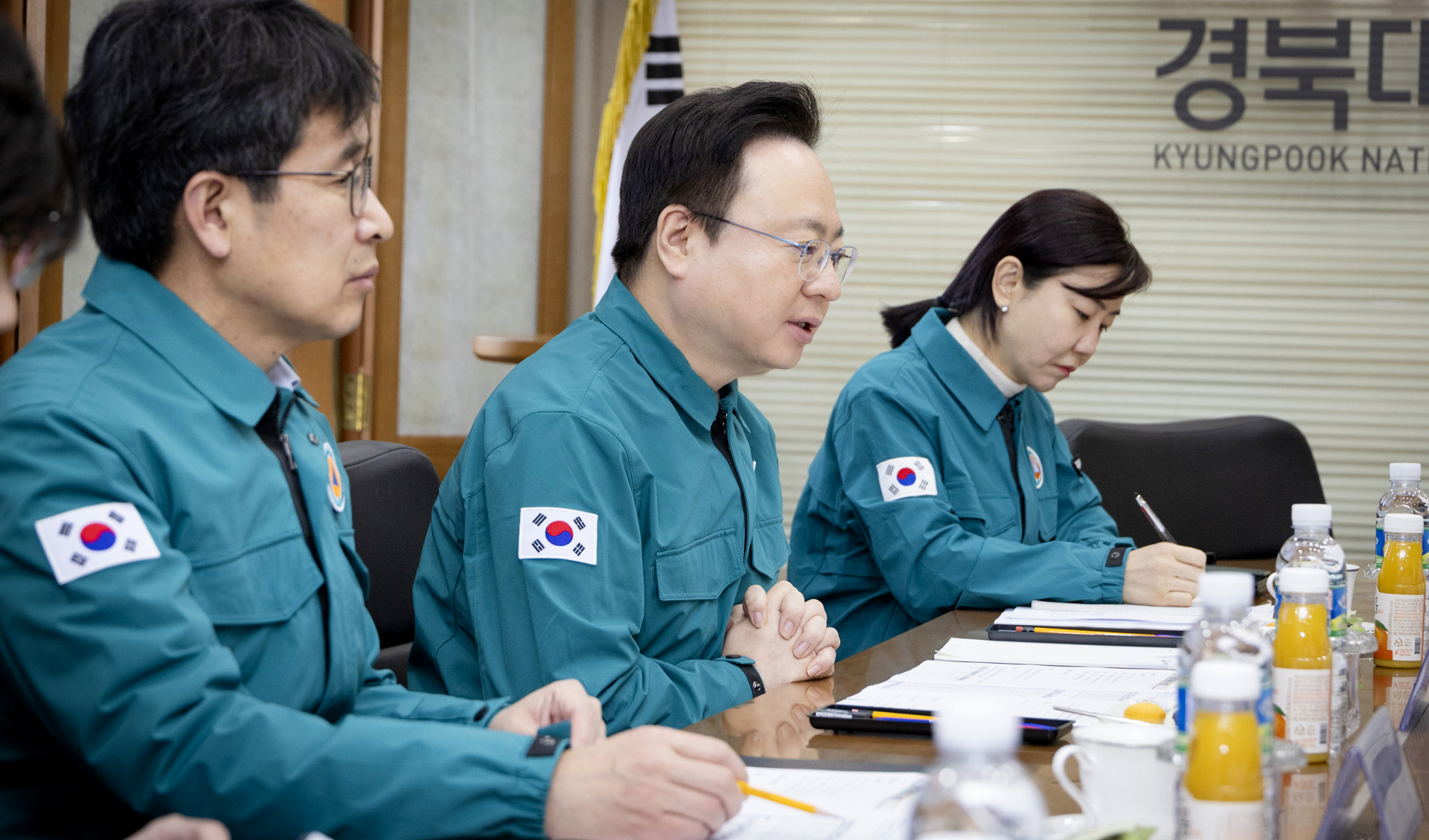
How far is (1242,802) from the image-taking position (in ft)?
2.40

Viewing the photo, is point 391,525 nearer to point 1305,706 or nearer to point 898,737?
point 898,737

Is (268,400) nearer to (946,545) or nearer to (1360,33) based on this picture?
(946,545)

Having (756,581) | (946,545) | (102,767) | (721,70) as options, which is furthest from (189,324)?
(721,70)

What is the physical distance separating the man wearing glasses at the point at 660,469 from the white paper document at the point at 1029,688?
14 cm

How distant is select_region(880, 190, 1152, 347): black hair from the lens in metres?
2.28

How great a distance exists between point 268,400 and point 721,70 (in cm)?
310

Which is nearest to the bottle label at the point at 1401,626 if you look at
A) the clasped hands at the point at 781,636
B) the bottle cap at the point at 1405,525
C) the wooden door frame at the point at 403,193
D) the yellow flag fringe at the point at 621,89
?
the bottle cap at the point at 1405,525

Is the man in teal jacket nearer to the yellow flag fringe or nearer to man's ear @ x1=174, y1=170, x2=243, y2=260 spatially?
man's ear @ x1=174, y1=170, x2=243, y2=260

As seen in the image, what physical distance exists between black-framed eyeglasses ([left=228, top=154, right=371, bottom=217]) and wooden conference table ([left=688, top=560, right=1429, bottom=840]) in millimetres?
576

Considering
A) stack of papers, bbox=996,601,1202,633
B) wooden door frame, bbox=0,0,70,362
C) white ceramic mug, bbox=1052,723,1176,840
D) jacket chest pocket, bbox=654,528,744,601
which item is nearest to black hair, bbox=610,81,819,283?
jacket chest pocket, bbox=654,528,744,601

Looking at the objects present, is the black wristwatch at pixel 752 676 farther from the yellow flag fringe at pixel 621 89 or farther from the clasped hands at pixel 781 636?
the yellow flag fringe at pixel 621 89

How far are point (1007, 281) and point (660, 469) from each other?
1.08 metres

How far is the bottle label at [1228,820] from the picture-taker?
730mm

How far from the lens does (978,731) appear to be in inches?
21.2
